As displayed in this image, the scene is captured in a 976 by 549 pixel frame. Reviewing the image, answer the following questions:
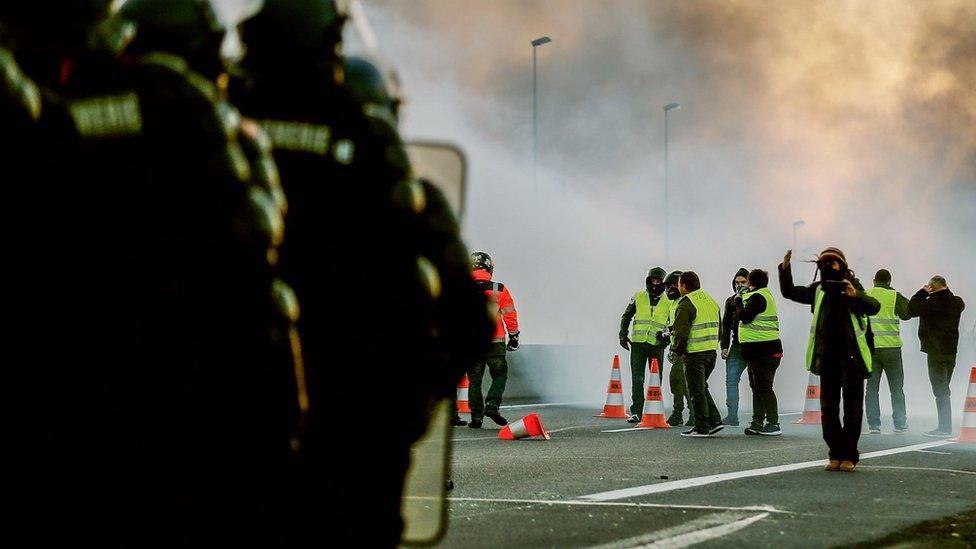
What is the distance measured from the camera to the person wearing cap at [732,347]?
14.4m

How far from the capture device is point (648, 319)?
15312 millimetres

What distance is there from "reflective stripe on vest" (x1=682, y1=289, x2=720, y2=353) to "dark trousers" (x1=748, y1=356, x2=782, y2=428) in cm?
52

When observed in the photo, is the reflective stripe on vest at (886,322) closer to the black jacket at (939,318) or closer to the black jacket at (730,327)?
the black jacket at (939,318)

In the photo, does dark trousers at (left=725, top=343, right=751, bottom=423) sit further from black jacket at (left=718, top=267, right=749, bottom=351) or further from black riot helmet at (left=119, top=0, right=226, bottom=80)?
black riot helmet at (left=119, top=0, right=226, bottom=80)

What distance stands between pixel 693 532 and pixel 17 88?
426 cm

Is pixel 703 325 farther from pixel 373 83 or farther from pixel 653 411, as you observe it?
pixel 373 83

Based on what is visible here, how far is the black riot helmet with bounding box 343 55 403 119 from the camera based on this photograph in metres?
2.89

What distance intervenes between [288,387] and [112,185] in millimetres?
449

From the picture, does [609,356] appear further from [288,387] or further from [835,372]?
[288,387]

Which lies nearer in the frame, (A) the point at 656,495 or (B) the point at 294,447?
(B) the point at 294,447

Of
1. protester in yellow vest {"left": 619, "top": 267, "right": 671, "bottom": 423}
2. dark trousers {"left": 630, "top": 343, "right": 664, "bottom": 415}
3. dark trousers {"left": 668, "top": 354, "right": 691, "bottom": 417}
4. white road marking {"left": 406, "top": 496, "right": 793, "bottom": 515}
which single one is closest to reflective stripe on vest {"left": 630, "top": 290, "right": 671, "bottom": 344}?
protester in yellow vest {"left": 619, "top": 267, "right": 671, "bottom": 423}

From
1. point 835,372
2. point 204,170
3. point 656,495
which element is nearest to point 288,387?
point 204,170

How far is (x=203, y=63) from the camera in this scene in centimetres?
255

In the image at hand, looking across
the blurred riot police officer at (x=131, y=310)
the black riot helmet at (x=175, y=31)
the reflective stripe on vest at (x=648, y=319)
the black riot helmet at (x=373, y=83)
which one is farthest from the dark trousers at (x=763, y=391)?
the blurred riot police officer at (x=131, y=310)
